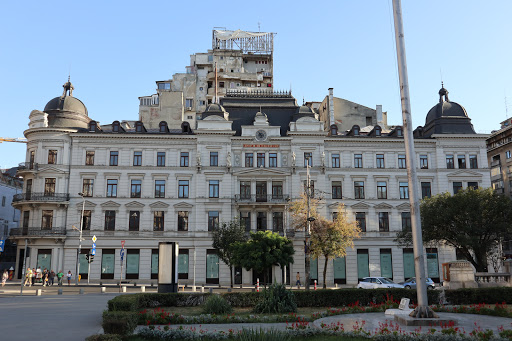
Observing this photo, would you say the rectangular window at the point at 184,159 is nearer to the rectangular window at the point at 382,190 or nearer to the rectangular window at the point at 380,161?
the rectangular window at the point at 380,161

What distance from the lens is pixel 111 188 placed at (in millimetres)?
52375

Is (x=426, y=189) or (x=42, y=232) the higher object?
(x=426, y=189)

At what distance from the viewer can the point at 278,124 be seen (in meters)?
55.7

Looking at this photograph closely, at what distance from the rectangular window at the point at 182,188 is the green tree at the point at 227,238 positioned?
6961 millimetres

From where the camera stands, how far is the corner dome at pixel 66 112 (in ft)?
176

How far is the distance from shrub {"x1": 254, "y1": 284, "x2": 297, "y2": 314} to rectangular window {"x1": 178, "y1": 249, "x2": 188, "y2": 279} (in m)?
30.9

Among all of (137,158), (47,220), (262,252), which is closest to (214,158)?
(137,158)

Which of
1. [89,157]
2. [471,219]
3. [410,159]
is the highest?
[89,157]

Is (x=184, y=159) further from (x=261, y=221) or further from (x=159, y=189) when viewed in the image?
(x=261, y=221)

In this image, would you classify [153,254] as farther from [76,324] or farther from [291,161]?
[76,324]

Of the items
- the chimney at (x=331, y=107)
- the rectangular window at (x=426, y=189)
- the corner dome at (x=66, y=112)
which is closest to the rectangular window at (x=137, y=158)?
the corner dome at (x=66, y=112)

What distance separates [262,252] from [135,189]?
19705 mm

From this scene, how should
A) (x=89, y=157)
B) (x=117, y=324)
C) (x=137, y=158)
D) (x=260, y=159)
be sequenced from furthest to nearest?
(x=260, y=159) < (x=137, y=158) < (x=89, y=157) < (x=117, y=324)

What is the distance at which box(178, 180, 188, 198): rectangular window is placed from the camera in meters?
52.7
